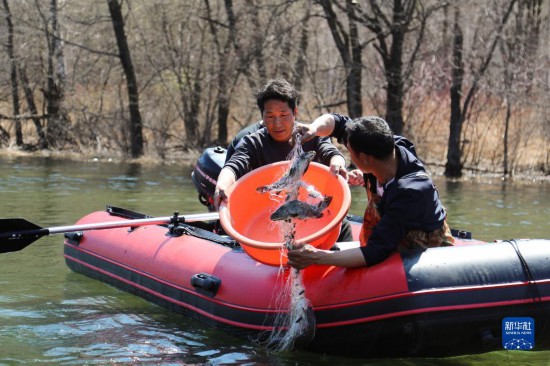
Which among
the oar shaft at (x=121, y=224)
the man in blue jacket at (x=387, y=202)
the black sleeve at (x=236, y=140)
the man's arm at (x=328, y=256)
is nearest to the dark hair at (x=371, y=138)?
the man in blue jacket at (x=387, y=202)

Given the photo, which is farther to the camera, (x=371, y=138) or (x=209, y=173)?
(x=209, y=173)

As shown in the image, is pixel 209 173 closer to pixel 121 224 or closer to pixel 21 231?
pixel 121 224

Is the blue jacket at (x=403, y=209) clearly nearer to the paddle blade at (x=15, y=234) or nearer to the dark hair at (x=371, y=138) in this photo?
the dark hair at (x=371, y=138)

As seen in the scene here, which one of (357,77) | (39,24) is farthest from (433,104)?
(39,24)

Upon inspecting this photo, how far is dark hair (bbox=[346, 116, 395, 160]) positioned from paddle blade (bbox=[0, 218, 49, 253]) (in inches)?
93.1

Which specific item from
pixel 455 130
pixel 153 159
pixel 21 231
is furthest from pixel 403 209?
pixel 153 159

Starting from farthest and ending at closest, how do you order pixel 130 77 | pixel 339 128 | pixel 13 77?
A: 1. pixel 13 77
2. pixel 130 77
3. pixel 339 128

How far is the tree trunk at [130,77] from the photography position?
56.2 feet

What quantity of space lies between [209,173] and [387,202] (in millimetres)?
3016

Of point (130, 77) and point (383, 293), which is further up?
point (130, 77)

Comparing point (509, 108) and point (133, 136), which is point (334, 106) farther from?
point (133, 136)

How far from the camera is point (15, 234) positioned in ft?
18.4

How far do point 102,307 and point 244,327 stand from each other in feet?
4.24

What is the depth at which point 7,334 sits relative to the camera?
16.6ft
